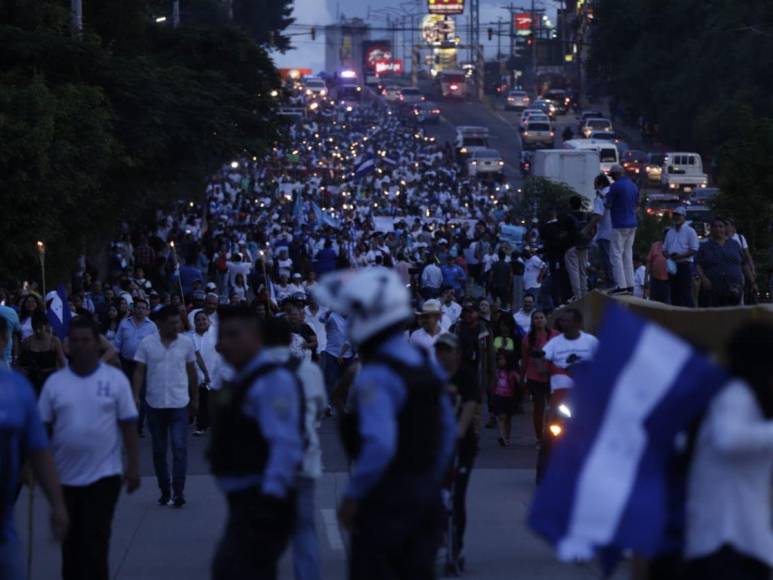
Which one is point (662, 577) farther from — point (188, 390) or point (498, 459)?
point (498, 459)

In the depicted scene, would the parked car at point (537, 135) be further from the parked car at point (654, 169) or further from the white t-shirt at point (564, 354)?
the white t-shirt at point (564, 354)

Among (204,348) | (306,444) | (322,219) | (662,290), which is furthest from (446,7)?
(306,444)

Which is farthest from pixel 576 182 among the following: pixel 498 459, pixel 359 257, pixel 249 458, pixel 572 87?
pixel 572 87

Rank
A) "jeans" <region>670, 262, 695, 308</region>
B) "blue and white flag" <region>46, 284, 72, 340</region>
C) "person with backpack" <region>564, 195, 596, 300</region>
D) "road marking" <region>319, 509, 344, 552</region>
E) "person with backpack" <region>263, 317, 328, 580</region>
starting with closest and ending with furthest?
1. "person with backpack" <region>263, 317, 328, 580</region>
2. "road marking" <region>319, 509, 344, 552</region>
3. "blue and white flag" <region>46, 284, 72, 340</region>
4. "person with backpack" <region>564, 195, 596, 300</region>
5. "jeans" <region>670, 262, 695, 308</region>

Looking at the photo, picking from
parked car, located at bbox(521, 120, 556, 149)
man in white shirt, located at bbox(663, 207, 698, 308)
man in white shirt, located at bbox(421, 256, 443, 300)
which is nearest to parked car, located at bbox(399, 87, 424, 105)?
parked car, located at bbox(521, 120, 556, 149)

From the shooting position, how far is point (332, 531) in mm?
12750

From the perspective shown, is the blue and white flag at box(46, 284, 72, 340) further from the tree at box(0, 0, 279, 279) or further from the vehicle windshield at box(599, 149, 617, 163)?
the vehicle windshield at box(599, 149, 617, 163)

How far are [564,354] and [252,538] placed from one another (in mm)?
6103

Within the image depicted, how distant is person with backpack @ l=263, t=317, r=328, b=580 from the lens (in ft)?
25.8

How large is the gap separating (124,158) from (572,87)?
359 ft

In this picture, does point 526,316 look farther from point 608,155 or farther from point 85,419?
point 608,155

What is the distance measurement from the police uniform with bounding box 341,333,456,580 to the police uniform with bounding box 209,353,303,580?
359mm

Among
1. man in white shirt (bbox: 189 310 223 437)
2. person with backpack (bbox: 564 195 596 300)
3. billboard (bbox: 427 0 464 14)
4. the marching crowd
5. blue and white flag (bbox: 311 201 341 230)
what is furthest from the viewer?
billboard (bbox: 427 0 464 14)

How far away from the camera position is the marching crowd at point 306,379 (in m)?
6.39
